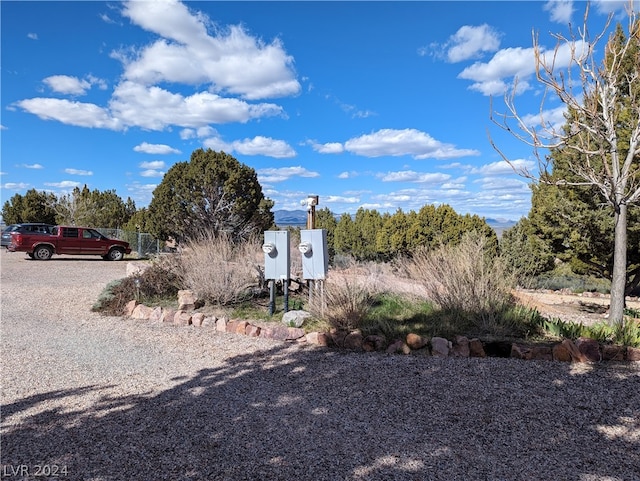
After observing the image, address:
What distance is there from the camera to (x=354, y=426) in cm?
329

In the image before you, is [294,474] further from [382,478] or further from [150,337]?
[150,337]

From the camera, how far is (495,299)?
6020 millimetres

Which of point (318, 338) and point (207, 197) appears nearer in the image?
point (318, 338)

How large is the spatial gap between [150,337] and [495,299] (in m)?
4.80

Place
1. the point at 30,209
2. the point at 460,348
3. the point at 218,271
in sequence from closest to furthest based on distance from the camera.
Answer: the point at 460,348 < the point at 218,271 < the point at 30,209

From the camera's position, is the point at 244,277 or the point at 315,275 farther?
the point at 244,277

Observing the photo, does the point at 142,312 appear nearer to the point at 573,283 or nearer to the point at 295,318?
the point at 295,318

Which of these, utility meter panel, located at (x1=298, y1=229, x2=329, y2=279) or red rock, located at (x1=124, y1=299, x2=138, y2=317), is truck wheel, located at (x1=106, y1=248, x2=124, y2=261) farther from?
utility meter panel, located at (x1=298, y1=229, x2=329, y2=279)

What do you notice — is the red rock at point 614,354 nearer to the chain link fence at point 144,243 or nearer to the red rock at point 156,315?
the red rock at point 156,315

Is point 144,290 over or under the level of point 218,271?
under

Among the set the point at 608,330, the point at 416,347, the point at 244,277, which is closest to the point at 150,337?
the point at 244,277

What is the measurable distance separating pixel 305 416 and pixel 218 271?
15.4 feet

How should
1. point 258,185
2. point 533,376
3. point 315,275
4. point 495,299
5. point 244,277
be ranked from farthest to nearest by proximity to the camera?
point 258,185
point 244,277
point 315,275
point 495,299
point 533,376

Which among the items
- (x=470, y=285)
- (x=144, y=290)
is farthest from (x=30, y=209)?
(x=470, y=285)
